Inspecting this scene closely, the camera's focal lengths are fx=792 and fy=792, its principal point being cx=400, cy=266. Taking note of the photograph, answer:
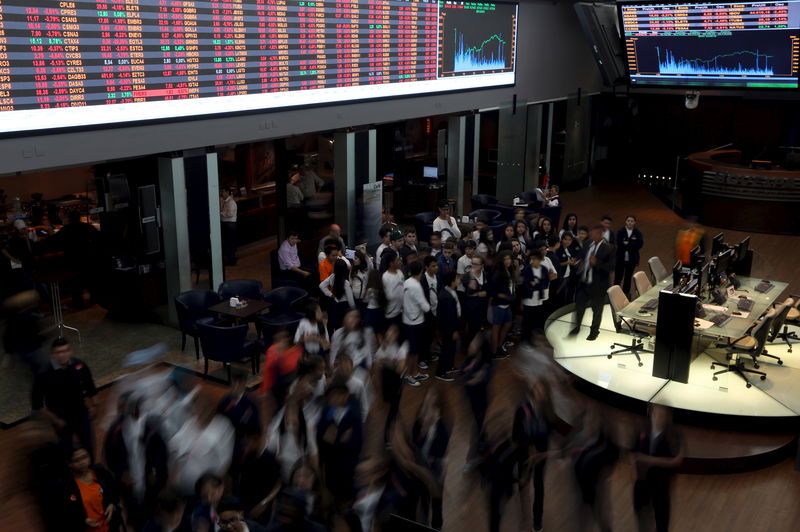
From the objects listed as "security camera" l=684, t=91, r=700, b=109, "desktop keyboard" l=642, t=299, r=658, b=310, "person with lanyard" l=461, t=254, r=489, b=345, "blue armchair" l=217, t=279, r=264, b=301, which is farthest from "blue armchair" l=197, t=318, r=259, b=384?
"security camera" l=684, t=91, r=700, b=109

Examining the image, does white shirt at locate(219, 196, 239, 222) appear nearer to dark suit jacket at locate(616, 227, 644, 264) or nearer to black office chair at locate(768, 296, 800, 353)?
dark suit jacket at locate(616, 227, 644, 264)

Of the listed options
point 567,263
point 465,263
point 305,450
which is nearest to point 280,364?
point 305,450

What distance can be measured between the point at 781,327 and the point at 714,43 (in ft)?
27.0

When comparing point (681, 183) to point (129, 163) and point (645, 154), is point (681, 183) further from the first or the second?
point (129, 163)

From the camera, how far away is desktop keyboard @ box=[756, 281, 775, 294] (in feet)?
34.8

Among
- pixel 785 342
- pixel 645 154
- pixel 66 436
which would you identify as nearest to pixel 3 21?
pixel 66 436

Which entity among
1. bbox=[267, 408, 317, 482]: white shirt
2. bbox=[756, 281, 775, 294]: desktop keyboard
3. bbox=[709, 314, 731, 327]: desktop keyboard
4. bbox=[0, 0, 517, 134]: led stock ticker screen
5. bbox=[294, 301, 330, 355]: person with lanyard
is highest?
bbox=[0, 0, 517, 134]: led stock ticker screen

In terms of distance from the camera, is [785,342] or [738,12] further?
[738,12]

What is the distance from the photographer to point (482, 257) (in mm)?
10016

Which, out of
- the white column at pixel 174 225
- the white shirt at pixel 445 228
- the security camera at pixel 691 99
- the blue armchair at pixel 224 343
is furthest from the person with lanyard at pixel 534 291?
the security camera at pixel 691 99

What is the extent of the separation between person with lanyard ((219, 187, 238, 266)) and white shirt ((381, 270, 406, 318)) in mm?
5188

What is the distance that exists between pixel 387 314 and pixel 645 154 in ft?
→ 56.0

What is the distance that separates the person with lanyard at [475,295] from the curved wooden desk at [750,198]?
9.72m

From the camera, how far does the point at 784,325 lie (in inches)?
388
